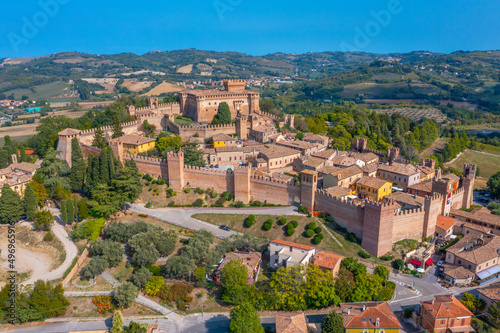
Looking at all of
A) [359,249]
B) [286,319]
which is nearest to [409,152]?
[359,249]

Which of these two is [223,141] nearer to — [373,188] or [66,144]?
[66,144]

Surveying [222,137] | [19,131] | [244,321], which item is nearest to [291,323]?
[244,321]

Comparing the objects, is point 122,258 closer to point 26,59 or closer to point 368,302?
point 368,302

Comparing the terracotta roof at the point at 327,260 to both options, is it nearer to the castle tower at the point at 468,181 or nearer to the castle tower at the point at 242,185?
the castle tower at the point at 242,185

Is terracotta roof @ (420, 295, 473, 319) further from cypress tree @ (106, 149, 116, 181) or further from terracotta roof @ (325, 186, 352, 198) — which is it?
cypress tree @ (106, 149, 116, 181)

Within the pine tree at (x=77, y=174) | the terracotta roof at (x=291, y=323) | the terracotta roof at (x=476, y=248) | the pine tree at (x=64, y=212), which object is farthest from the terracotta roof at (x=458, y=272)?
the pine tree at (x=77, y=174)
